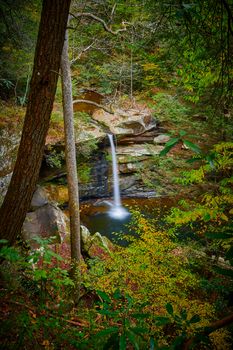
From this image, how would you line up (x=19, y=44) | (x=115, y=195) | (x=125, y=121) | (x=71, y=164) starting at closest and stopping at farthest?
1. (x=71, y=164)
2. (x=19, y=44)
3. (x=125, y=121)
4. (x=115, y=195)

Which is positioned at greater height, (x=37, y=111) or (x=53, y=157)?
(x=37, y=111)

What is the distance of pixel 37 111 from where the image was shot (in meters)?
2.84

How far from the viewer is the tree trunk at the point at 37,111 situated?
2.65 meters

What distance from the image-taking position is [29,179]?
3.00 metres

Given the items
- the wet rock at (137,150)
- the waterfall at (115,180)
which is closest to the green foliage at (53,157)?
the waterfall at (115,180)

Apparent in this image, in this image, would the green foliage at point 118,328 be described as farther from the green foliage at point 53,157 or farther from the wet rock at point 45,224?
the green foliage at point 53,157

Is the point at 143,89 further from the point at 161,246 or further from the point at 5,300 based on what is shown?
the point at 5,300

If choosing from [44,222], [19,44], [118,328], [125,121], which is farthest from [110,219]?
[118,328]

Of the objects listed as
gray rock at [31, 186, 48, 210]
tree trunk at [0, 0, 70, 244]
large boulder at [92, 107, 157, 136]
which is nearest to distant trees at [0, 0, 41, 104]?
tree trunk at [0, 0, 70, 244]

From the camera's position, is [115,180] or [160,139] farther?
[160,139]

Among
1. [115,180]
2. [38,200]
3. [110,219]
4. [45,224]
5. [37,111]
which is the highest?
[37,111]

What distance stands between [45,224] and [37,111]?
6143 millimetres

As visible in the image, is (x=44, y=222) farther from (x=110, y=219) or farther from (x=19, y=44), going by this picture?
(x=19, y=44)

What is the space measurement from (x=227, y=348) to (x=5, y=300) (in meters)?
4.14
